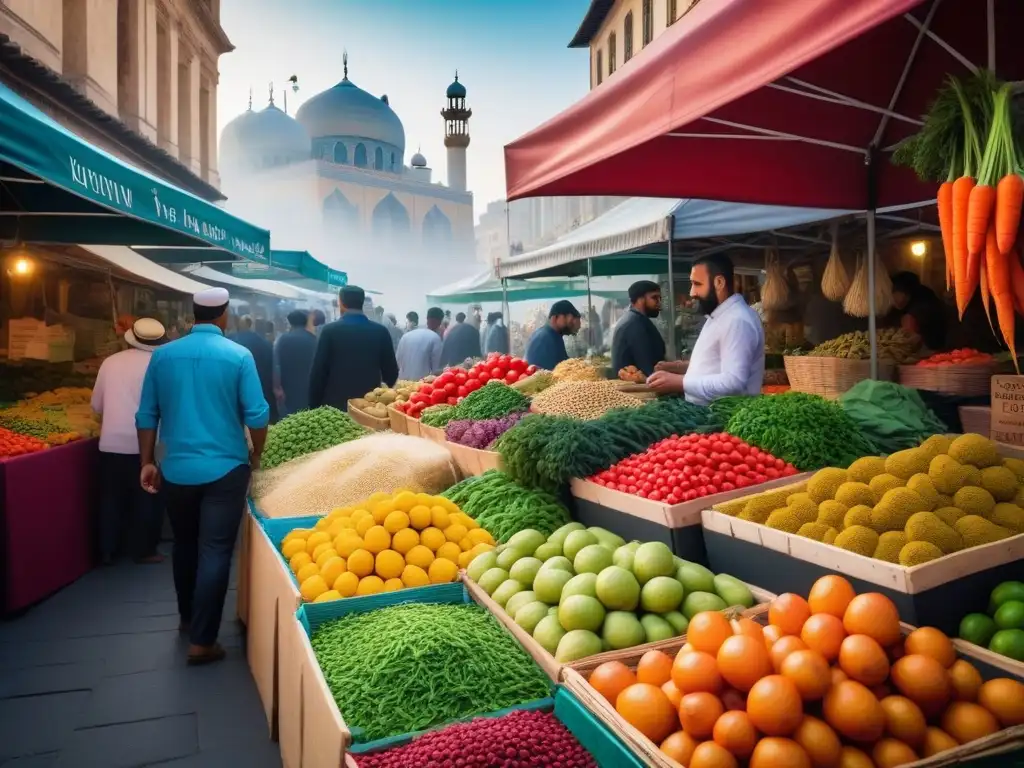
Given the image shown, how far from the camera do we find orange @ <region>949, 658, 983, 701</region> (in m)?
1.84

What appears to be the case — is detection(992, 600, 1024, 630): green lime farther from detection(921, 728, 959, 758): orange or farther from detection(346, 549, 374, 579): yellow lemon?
detection(346, 549, 374, 579): yellow lemon

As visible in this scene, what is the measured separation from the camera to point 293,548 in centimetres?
344

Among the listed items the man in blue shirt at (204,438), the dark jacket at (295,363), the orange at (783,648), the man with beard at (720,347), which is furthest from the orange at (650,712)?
Answer: the dark jacket at (295,363)

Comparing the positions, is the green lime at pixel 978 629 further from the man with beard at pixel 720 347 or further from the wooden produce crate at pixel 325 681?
the man with beard at pixel 720 347

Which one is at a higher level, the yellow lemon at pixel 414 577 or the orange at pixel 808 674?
the orange at pixel 808 674

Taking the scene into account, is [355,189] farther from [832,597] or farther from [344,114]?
[832,597]

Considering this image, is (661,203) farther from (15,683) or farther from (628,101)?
(15,683)

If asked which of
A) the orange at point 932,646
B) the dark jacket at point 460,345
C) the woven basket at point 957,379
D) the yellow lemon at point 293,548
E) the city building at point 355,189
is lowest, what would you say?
the yellow lemon at point 293,548

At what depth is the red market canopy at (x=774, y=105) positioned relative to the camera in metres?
2.21

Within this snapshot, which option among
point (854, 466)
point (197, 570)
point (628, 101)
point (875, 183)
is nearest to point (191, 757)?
point (197, 570)

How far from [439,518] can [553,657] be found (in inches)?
46.3

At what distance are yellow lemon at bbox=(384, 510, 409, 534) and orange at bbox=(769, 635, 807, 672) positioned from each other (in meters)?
1.76

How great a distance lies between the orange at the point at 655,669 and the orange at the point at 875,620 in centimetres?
46

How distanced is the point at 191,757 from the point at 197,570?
1221mm
